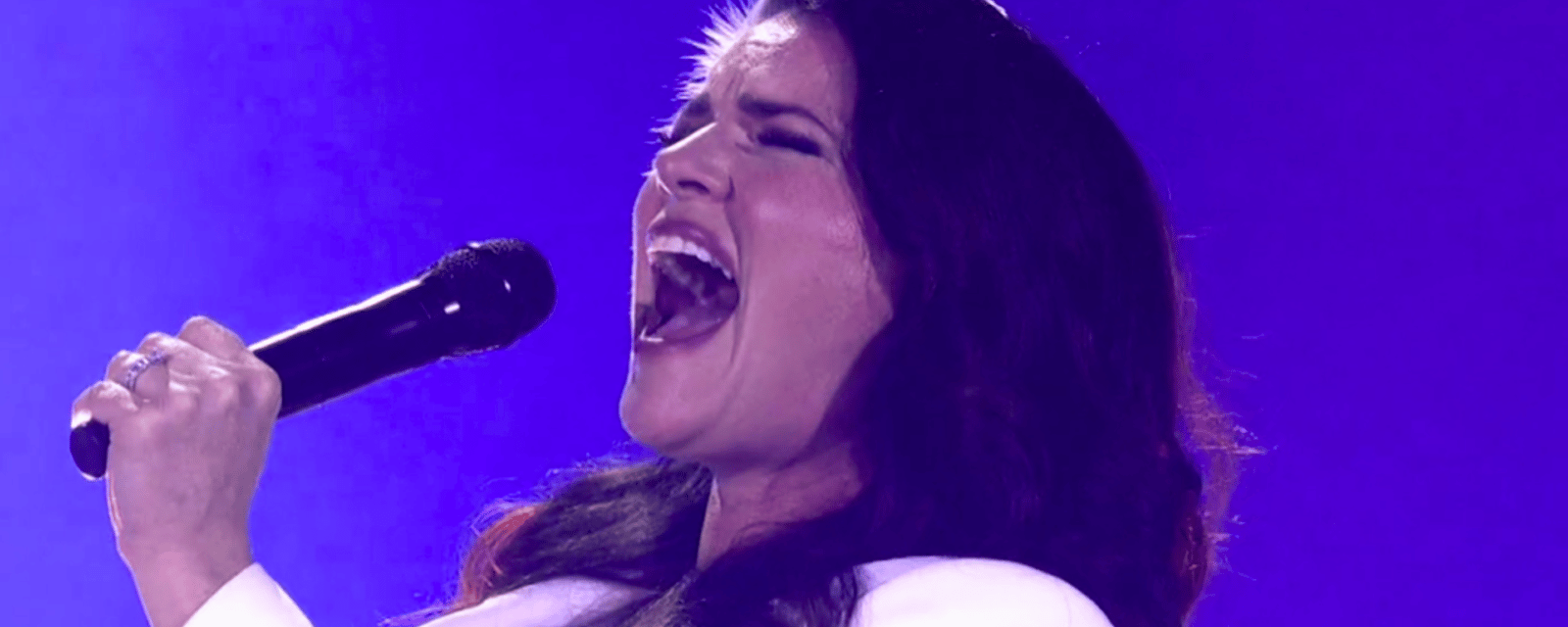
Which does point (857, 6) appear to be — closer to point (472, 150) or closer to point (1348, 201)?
point (1348, 201)

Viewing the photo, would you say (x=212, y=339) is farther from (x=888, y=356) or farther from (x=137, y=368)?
(x=888, y=356)

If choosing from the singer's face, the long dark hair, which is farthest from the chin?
the long dark hair

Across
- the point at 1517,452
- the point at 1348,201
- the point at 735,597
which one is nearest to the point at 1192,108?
the point at 1348,201

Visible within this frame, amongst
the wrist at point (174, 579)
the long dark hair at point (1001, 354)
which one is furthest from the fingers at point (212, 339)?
the long dark hair at point (1001, 354)

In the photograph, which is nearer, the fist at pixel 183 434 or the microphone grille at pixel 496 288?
the fist at pixel 183 434

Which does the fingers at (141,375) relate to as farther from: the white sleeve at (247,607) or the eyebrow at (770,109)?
the eyebrow at (770,109)

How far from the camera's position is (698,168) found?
1.16m

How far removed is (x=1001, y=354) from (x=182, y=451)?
475mm

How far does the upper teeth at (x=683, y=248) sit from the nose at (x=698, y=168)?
0.03m

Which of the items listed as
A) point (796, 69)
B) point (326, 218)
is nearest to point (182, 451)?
point (796, 69)

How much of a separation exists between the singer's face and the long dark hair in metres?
0.02

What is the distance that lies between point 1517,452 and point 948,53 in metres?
0.77

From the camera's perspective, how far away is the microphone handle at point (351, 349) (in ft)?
3.16

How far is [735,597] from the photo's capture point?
0.98 meters
